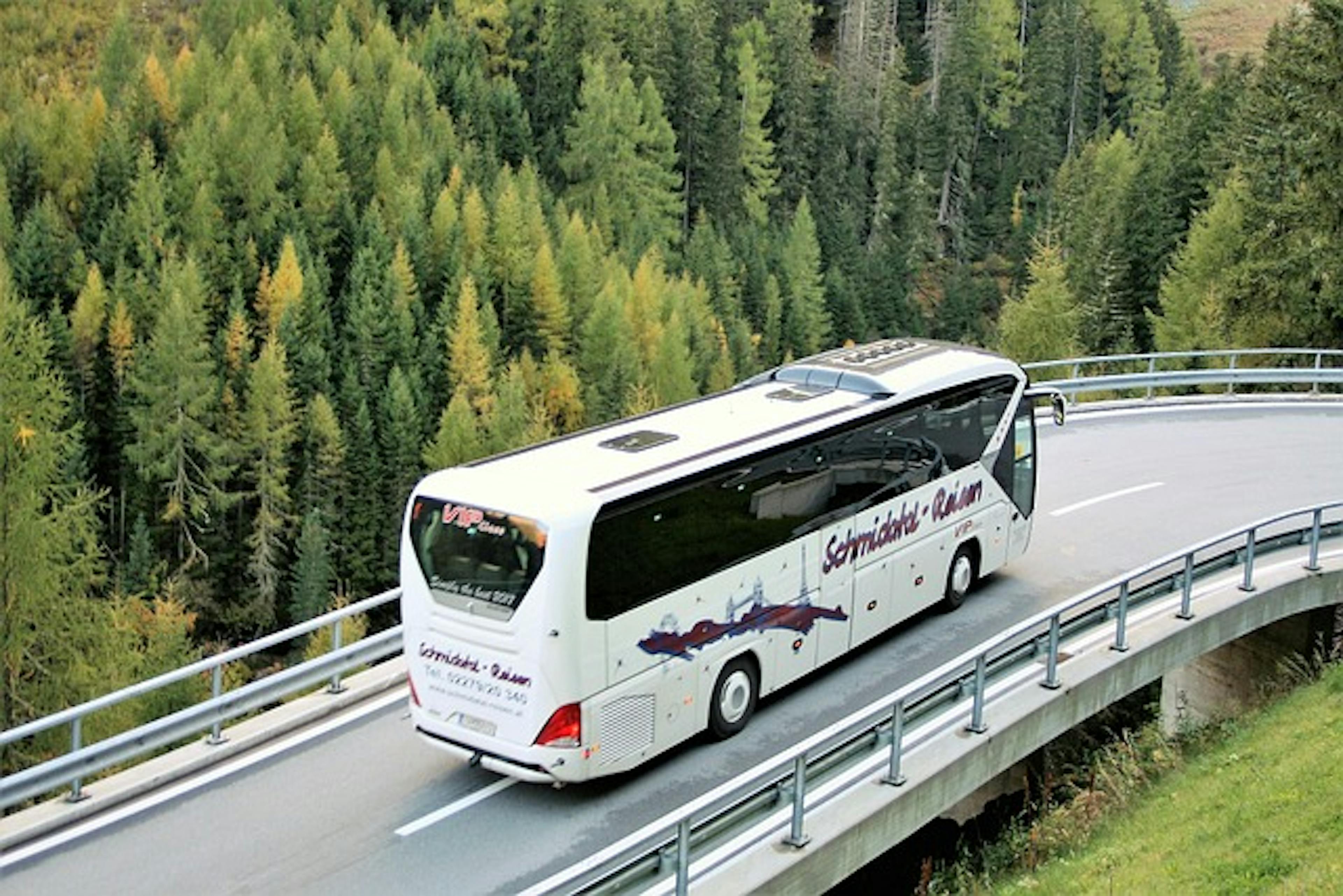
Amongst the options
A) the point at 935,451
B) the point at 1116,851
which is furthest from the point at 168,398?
the point at 1116,851

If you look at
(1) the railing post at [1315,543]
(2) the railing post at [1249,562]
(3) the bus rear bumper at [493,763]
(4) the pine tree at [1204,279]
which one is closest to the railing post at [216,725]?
(3) the bus rear bumper at [493,763]

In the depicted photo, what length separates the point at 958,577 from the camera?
19.6 meters

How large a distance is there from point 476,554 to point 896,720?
4.16 m

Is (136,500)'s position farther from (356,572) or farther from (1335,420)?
(1335,420)

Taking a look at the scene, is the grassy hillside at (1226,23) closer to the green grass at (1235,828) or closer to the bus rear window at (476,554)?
the green grass at (1235,828)

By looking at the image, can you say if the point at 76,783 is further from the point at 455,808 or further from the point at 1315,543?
the point at 1315,543

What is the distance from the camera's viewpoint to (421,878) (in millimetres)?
13234

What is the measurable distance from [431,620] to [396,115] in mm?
89370

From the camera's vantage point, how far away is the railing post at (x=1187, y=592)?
61.4 feet

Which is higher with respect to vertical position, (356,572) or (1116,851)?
(1116,851)

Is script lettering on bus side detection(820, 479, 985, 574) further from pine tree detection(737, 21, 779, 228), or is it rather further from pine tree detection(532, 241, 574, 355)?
pine tree detection(737, 21, 779, 228)

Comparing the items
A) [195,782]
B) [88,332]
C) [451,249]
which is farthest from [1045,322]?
[195,782]

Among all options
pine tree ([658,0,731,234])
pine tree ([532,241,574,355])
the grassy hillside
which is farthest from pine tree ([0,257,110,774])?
the grassy hillside

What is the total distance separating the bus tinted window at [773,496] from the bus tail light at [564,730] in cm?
87
